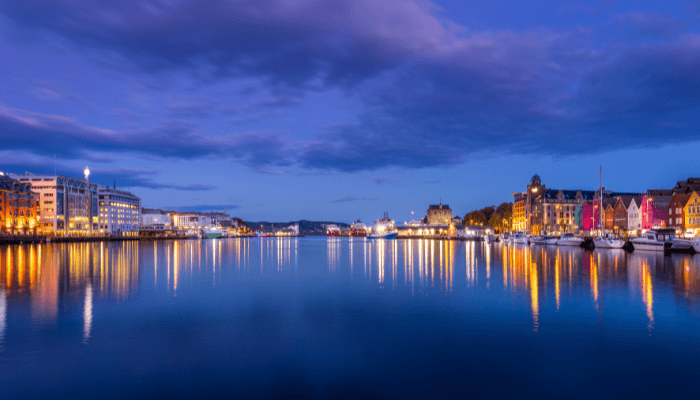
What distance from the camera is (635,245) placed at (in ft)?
236

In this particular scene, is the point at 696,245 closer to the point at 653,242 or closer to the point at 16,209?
the point at 653,242

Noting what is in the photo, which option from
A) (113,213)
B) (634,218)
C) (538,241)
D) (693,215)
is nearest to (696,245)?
(693,215)

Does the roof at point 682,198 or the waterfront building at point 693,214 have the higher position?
the roof at point 682,198

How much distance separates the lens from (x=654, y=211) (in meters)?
102

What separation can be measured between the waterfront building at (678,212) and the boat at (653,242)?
940 inches

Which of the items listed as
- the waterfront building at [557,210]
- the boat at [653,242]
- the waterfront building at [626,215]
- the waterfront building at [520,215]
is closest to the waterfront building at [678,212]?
the waterfront building at [626,215]

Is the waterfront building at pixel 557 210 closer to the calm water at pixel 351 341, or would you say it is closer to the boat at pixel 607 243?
the boat at pixel 607 243

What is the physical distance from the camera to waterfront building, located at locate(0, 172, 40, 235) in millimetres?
122000

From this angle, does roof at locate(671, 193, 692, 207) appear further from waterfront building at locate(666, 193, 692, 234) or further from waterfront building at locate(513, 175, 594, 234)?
waterfront building at locate(513, 175, 594, 234)

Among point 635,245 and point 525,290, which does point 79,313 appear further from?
point 635,245

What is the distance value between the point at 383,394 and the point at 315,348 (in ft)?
13.1

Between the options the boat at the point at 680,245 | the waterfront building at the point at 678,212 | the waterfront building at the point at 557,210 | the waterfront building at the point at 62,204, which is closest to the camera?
the boat at the point at 680,245

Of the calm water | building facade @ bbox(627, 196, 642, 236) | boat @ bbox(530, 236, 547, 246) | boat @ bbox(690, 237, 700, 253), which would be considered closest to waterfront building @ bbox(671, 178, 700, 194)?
building facade @ bbox(627, 196, 642, 236)

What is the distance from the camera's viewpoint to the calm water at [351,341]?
394 inches
